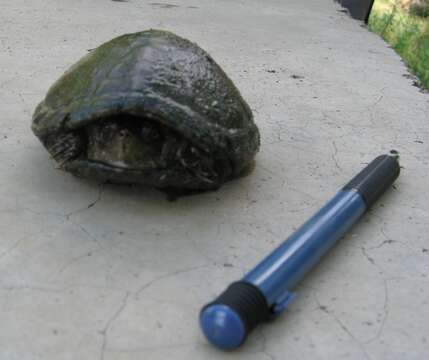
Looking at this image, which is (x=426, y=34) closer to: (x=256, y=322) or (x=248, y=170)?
(x=248, y=170)

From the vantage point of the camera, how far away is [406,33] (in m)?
5.04

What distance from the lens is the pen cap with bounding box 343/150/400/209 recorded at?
177 cm

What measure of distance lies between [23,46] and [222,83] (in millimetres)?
1752

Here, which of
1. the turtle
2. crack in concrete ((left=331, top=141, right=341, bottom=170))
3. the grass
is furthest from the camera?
the grass

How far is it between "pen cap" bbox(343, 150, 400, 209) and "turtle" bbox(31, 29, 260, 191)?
35cm

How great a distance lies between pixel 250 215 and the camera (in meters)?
1.84

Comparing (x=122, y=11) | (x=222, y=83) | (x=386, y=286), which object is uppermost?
(x=222, y=83)

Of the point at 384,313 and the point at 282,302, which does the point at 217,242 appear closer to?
the point at 282,302

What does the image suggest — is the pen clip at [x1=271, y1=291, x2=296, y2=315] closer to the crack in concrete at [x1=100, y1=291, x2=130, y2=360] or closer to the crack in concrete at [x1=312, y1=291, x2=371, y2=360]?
the crack in concrete at [x1=312, y1=291, x2=371, y2=360]

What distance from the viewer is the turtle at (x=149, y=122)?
168cm

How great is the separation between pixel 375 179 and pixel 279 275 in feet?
2.13

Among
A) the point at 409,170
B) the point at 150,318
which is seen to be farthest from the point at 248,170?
the point at 150,318

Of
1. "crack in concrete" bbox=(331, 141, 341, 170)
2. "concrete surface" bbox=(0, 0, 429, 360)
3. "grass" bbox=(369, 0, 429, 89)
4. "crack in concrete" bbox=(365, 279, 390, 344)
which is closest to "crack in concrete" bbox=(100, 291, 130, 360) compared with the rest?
"concrete surface" bbox=(0, 0, 429, 360)

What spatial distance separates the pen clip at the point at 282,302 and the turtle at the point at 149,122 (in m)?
0.52
